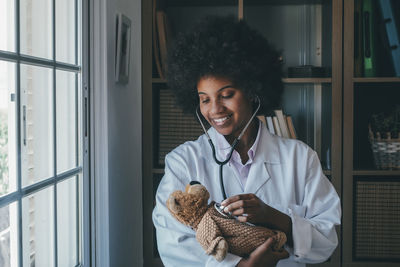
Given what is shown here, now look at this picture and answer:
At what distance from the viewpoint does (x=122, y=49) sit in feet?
6.47

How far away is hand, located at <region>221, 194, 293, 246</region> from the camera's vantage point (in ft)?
4.02

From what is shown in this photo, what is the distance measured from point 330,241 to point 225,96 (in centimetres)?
54

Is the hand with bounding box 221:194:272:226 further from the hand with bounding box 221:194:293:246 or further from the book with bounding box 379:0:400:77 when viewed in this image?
the book with bounding box 379:0:400:77

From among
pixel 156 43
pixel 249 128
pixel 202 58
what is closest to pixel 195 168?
pixel 249 128

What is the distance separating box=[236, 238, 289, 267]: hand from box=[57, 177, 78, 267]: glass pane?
1.98 feet

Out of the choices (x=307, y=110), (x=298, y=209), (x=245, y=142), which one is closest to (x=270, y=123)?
(x=307, y=110)

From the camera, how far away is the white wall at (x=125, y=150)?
6.10 ft

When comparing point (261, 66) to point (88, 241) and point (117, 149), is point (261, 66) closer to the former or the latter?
point (117, 149)

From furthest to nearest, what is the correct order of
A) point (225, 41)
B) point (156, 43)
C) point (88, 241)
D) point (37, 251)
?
point (156, 43), point (88, 241), point (225, 41), point (37, 251)

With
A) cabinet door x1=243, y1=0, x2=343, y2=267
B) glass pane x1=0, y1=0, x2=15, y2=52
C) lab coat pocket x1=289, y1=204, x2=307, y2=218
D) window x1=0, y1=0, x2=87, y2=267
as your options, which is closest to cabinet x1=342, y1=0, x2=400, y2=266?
cabinet door x1=243, y1=0, x2=343, y2=267

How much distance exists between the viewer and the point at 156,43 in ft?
7.76

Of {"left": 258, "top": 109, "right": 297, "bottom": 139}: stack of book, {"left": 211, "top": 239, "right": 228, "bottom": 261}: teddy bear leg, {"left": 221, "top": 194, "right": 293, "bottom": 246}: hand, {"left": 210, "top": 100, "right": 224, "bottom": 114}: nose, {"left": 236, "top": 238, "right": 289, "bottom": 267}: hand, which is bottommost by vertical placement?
{"left": 236, "top": 238, "right": 289, "bottom": 267}: hand

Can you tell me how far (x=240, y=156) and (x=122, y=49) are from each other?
A: 71 cm

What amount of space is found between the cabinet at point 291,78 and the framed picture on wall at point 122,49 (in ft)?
1.03
